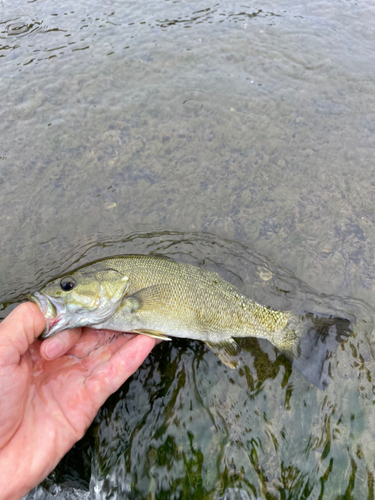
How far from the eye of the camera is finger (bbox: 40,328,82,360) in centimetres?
335

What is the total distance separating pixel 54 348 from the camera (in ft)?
11.1

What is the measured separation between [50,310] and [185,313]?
1.47 metres

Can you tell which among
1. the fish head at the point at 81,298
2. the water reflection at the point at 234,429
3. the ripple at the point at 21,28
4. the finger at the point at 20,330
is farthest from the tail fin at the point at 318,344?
the ripple at the point at 21,28

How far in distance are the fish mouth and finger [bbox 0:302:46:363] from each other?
1.7 inches

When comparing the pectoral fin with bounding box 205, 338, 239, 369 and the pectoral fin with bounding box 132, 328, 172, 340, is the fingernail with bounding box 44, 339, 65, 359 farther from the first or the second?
the pectoral fin with bounding box 205, 338, 239, 369

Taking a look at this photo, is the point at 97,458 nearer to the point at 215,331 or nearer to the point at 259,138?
the point at 215,331

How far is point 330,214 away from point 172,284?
2.70 m

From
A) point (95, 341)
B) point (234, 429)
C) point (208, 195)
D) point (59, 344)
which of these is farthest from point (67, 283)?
point (208, 195)

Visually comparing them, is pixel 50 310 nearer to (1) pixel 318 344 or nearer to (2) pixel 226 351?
(2) pixel 226 351

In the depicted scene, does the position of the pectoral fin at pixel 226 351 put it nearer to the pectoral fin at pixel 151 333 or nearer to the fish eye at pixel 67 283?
the pectoral fin at pixel 151 333

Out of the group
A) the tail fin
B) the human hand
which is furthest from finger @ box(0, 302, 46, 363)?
the tail fin

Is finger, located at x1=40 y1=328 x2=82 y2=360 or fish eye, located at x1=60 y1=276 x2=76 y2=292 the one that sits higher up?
fish eye, located at x1=60 y1=276 x2=76 y2=292

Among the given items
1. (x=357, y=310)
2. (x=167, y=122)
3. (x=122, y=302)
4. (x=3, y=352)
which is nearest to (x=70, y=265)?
(x=122, y=302)

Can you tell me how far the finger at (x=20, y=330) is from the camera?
121 inches
